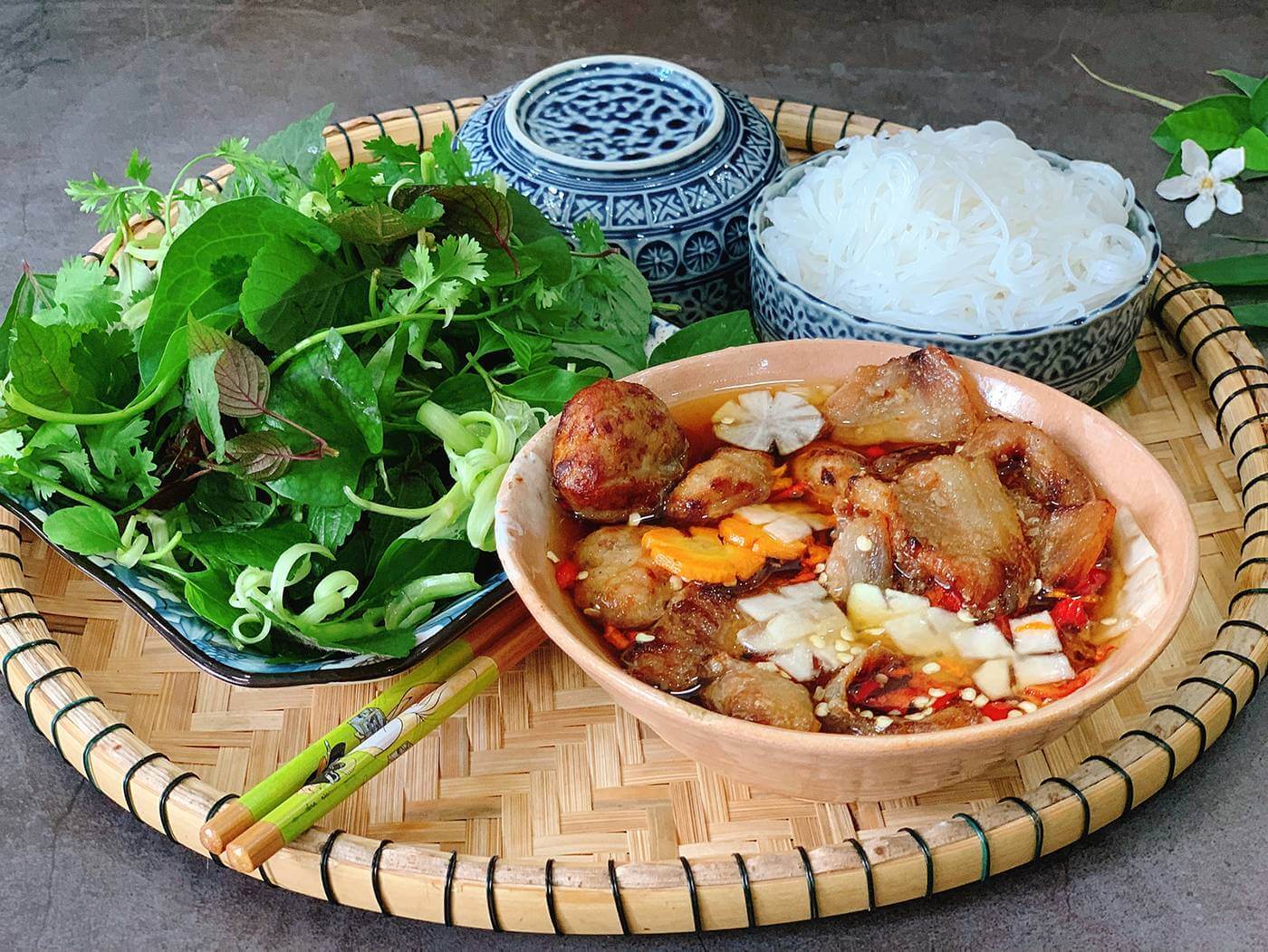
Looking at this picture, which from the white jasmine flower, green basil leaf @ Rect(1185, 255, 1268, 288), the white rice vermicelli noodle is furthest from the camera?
the white jasmine flower

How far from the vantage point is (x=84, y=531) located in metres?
1.87

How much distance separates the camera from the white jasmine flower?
10.0ft

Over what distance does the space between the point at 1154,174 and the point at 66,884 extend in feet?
11.1

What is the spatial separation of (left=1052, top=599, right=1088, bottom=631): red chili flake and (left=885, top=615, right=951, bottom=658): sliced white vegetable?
6.3 inches

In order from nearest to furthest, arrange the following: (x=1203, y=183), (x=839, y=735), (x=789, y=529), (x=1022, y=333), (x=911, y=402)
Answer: (x=839, y=735)
(x=789, y=529)
(x=911, y=402)
(x=1022, y=333)
(x=1203, y=183)

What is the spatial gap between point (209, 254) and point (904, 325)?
1.19 m

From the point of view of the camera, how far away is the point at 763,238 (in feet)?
8.30

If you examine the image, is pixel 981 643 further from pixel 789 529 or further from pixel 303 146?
pixel 303 146

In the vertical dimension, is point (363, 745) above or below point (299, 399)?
below

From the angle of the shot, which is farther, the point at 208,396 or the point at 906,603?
the point at 208,396

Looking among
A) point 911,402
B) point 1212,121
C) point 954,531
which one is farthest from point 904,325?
point 1212,121

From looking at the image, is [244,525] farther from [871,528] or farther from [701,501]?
[871,528]

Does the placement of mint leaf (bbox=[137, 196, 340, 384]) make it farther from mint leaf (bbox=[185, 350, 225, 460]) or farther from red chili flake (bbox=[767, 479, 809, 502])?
red chili flake (bbox=[767, 479, 809, 502])

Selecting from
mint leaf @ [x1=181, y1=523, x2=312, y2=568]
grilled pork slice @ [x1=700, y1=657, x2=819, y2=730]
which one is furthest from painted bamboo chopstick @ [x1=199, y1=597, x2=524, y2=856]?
grilled pork slice @ [x1=700, y1=657, x2=819, y2=730]
